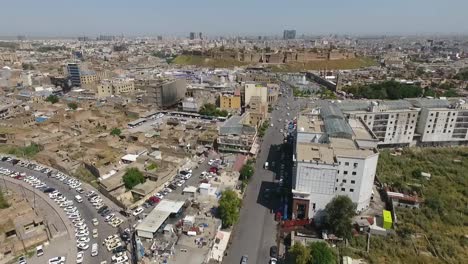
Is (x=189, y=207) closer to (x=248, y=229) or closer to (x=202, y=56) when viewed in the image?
(x=248, y=229)

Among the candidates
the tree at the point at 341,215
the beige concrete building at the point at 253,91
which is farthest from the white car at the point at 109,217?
the beige concrete building at the point at 253,91

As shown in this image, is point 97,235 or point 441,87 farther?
→ point 441,87

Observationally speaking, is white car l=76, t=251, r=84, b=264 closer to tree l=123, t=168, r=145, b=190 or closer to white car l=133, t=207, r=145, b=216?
white car l=133, t=207, r=145, b=216

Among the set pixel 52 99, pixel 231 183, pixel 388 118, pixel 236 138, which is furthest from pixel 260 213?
pixel 52 99

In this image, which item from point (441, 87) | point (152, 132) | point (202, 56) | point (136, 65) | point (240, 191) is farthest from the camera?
point (202, 56)

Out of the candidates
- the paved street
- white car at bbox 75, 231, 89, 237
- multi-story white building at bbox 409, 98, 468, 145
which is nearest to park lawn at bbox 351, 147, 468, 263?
multi-story white building at bbox 409, 98, 468, 145

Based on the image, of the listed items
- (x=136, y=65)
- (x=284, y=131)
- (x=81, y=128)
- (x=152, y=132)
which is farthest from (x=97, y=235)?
(x=136, y=65)

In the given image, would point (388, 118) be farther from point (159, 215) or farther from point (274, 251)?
point (159, 215)
